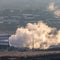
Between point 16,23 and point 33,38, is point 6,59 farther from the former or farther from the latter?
point 16,23

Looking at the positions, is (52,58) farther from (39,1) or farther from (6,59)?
(39,1)

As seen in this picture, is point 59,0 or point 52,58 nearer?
point 52,58

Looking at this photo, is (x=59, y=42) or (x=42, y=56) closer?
(x=42, y=56)

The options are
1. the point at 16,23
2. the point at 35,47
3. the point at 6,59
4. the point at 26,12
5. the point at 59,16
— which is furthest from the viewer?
the point at 26,12

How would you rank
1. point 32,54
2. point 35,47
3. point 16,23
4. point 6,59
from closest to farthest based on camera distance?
1. point 6,59
2. point 32,54
3. point 35,47
4. point 16,23

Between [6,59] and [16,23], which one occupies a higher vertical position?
[16,23]

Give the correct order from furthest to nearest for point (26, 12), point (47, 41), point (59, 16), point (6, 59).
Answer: point (26, 12) → point (59, 16) → point (47, 41) → point (6, 59)

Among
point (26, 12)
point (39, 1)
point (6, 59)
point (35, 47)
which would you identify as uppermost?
point (39, 1)

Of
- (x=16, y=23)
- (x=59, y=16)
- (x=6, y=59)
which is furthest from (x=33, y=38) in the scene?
(x=59, y=16)

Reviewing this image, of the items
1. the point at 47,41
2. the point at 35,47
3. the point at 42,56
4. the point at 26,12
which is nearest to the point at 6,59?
the point at 42,56
